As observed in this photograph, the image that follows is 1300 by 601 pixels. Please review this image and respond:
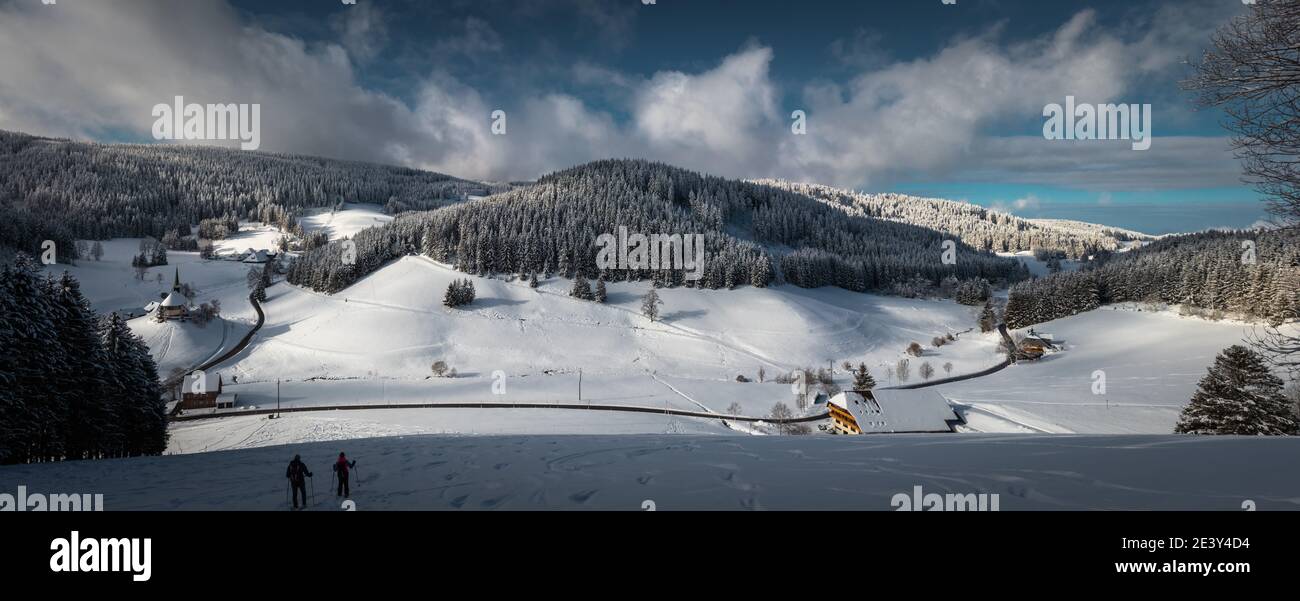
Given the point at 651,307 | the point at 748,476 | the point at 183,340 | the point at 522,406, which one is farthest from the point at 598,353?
the point at 748,476

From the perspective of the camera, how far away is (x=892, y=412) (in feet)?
127

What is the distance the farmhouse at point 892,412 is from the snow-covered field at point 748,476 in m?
25.7

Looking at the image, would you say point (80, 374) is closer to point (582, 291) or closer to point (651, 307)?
point (651, 307)

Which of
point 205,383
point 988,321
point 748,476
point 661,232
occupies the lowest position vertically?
point 205,383

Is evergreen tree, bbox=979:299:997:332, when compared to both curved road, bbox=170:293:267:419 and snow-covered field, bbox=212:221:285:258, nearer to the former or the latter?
curved road, bbox=170:293:267:419

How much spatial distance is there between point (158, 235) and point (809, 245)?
19495 cm

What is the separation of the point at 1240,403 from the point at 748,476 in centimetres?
2337

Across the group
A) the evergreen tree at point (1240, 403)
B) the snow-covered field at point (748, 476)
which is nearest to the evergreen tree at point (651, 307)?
the evergreen tree at point (1240, 403)

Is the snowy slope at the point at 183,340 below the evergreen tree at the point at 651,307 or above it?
below

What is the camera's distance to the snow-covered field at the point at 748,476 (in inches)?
241

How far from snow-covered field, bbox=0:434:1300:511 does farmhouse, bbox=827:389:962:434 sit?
2571 cm

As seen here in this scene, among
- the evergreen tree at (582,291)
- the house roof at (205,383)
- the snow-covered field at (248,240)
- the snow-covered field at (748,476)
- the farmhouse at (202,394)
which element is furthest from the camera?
the snow-covered field at (248,240)

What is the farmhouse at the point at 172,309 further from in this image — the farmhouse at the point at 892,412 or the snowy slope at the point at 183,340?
the farmhouse at the point at 892,412
